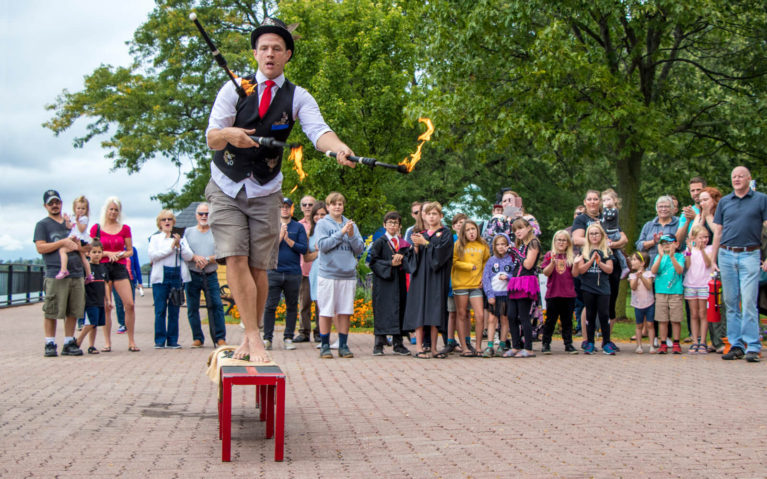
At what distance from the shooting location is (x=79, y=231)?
462 inches

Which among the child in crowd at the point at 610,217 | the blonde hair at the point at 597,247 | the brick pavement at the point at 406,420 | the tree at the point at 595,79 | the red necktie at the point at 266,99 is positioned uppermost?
the tree at the point at 595,79

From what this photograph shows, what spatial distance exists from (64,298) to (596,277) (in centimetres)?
777

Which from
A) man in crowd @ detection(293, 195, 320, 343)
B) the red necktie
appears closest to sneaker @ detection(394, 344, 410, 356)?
man in crowd @ detection(293, 195, 320, 343)

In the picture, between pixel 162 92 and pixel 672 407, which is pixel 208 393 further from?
pixel 162 92

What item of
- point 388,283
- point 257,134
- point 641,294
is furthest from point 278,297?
point 257,134

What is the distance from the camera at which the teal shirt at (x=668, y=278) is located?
11.6 meters

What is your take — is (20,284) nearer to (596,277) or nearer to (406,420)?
(596,277)

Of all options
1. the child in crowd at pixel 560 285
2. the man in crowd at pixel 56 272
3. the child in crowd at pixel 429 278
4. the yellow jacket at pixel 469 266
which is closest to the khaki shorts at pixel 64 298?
the man in crowd at pixel 56 272

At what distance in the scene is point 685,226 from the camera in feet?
39.9

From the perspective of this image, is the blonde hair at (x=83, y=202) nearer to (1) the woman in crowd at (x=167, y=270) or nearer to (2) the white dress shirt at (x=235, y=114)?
(1) the woman in crowd at (x=167, y=270)

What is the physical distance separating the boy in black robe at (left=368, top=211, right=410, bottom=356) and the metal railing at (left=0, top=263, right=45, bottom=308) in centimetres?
1929

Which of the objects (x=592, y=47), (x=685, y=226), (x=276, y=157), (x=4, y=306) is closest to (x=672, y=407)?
(x=276, y=157)

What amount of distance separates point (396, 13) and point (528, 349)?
54.5ft

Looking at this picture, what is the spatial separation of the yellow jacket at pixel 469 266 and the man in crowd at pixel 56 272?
5.42 meters
